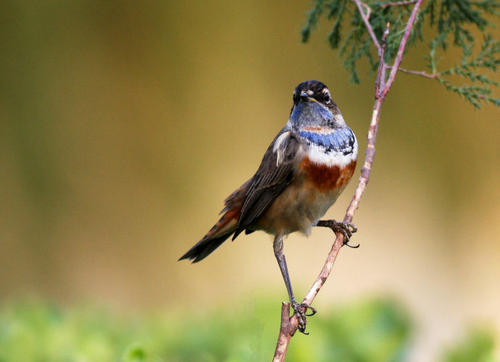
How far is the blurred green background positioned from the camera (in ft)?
13.4

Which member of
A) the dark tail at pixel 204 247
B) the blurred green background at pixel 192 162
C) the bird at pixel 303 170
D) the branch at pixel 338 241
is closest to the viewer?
the branch at pixel 338 241

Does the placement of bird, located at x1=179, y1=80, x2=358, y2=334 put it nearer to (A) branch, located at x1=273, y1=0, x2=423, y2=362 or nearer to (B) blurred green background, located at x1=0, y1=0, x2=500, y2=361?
(A) branch, located at x1=273, y1=0, x2=423, y2=362

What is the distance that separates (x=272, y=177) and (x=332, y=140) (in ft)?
0.58

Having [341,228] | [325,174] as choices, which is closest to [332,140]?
[325,174]

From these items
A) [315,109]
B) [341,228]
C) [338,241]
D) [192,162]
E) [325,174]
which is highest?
[192,162]

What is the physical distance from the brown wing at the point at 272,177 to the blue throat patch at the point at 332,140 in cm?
4

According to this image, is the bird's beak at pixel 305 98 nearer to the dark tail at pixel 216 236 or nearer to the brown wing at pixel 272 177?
the brown wing at pixel 272 177

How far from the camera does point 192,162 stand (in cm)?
431

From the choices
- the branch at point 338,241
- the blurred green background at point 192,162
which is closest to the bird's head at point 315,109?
the branch at point 338,241

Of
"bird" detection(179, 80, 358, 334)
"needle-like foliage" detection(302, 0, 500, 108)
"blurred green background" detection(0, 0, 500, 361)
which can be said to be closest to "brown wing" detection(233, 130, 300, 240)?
"bird" detection(179, 80, 358, 334)

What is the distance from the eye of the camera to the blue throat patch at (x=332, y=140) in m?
1.84

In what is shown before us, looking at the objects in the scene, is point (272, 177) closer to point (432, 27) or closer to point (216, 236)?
point (216, 236)

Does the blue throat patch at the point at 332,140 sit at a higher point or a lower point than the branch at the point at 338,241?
higher

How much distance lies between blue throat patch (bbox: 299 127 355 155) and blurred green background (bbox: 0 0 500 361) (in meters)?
2.20
